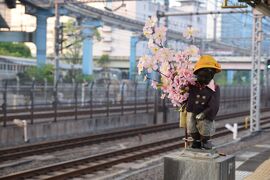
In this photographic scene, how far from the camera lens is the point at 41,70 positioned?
45.3 m

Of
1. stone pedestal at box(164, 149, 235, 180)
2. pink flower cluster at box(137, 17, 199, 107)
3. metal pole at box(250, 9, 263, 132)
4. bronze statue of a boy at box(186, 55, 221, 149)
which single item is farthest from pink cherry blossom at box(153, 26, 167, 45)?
metal pole at box(250, 9, 263, 132)

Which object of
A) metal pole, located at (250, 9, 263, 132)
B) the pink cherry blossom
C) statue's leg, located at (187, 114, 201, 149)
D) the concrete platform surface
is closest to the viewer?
statue's leg, located at (187, 114, 201, 149)

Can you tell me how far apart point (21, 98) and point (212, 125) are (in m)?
19.5

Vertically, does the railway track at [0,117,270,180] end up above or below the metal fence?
below

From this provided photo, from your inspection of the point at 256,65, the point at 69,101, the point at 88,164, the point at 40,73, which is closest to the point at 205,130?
the point at 88,164

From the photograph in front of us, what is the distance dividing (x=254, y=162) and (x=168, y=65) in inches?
322

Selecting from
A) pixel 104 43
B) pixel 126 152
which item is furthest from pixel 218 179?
pixel 104 43

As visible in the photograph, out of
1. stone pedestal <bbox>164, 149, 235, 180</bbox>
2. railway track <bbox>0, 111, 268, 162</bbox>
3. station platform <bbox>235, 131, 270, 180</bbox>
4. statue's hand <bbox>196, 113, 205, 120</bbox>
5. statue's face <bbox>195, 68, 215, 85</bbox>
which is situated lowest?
railway track <bbox>0, 111, 268, 162</bbox>

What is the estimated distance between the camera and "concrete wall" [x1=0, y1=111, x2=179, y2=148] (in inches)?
755

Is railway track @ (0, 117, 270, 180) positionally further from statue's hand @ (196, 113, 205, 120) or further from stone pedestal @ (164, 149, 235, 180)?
statue's hand @ (196, 113, 205, 120)

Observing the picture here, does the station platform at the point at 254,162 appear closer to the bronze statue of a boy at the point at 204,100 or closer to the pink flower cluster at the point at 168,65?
the bronze statue of a boy at the point at 204,100

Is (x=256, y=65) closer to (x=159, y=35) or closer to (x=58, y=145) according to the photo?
(x=58, y=145)

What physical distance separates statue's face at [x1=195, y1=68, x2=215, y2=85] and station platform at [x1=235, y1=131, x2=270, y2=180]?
297cm

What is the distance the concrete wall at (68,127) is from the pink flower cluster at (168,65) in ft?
45.4
